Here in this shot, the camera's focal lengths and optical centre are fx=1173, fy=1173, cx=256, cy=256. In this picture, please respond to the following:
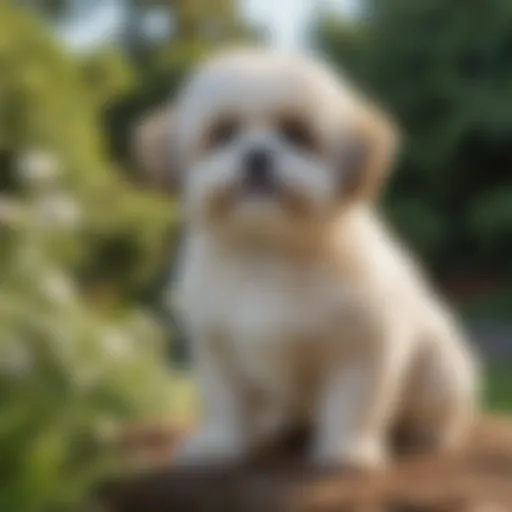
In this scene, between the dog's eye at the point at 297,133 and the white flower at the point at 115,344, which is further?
the white flower at the point at 115,344

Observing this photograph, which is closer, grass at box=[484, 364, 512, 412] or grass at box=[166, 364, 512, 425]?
grass at box=[166, 364, 512, 425]

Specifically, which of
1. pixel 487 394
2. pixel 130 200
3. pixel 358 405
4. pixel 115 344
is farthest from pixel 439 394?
pixel 487 394

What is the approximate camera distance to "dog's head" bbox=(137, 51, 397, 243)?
1241mm

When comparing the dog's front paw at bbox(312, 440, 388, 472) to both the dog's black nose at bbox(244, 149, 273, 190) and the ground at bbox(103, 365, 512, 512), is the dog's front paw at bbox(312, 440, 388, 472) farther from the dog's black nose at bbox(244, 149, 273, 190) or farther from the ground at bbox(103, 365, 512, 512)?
the dog's black nose at bbox(244, 149, 273, 190)

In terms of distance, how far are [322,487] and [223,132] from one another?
15.9 inches

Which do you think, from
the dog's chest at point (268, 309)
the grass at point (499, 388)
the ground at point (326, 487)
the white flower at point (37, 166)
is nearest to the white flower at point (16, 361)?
the white flower at point (37, 166)

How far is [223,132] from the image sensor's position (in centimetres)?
128

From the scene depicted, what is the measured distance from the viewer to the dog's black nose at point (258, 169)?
1234 mm

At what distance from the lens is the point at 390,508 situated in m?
Result: 1.24

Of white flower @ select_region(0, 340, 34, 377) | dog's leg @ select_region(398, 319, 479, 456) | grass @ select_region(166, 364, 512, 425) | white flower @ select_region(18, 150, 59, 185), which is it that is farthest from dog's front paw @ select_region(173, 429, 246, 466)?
white flower @ select_region(18, 150, 59, 185)

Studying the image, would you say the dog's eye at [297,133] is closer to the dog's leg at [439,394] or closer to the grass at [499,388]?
the dog's leg at [439,394]

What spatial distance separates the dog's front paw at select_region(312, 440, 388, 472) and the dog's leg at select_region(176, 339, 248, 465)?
0.10 m

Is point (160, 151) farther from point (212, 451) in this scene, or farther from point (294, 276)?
point (212, 451)

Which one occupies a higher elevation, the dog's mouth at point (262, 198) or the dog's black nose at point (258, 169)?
the dog's black nose at point (258, 169)
